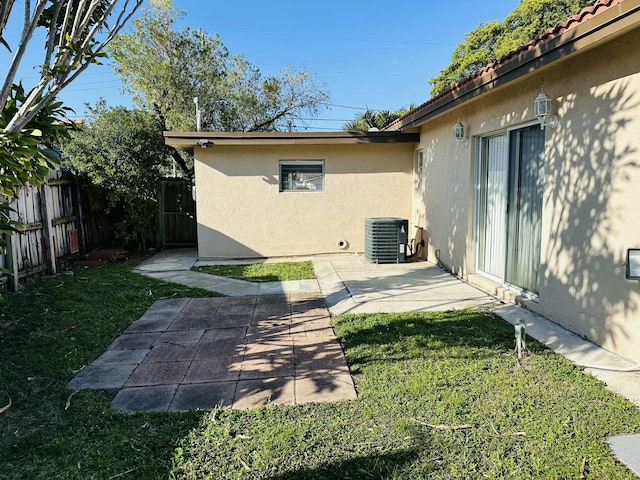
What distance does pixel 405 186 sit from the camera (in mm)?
9852

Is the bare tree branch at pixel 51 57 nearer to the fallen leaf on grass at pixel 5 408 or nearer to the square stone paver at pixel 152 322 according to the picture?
the fallen leaf on grass at pixel 5 408

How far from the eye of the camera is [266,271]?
802 cm

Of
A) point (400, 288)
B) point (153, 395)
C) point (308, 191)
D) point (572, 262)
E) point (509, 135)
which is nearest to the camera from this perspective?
point (153, 395)

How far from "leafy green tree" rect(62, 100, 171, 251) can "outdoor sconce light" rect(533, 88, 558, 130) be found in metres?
8.37

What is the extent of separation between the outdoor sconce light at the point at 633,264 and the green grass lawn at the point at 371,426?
0.90 meters

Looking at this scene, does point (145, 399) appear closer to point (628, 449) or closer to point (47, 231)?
point (628, 449)

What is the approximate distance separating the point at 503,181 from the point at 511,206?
16.5 inches

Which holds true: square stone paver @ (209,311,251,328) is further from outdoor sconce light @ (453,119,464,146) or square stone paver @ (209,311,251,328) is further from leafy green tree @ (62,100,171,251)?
leafy green tree @ (62,100,171,251)

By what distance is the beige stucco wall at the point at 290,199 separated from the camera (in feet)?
30.9

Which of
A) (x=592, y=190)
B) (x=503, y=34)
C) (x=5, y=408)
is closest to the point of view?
(x=5, y=408)

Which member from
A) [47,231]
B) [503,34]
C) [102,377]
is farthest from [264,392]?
[503,34]

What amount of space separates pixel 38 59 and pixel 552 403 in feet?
16.6

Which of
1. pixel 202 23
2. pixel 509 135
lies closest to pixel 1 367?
pixel 509 135

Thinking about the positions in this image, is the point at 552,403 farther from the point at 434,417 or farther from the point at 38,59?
the point at 38,59
